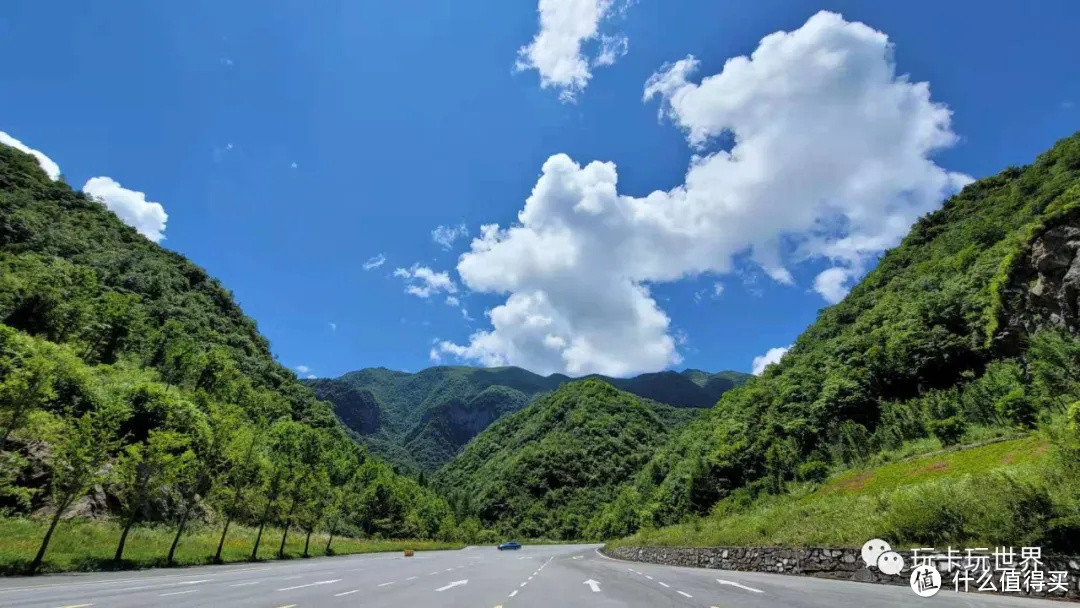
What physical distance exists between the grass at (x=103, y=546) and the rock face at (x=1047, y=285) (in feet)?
204

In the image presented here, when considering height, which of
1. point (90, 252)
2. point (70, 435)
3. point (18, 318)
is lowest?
point (70, 435)

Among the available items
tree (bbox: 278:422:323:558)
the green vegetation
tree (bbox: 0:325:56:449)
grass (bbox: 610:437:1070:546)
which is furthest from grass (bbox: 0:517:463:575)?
grass (bbox: 610:437:1070:546)

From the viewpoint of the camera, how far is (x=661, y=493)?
87.1 m

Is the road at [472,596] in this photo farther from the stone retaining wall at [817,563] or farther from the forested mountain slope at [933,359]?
the forested mountain slope at [933,359]

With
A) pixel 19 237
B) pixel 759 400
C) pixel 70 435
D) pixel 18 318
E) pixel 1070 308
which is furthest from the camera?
pixel 759 400

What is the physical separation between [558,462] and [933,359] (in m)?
114

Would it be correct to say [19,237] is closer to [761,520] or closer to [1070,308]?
[761,520]

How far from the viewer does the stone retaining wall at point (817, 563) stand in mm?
11305

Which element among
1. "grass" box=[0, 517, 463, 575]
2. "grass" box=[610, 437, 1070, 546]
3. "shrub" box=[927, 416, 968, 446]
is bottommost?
"grass" box=[0, 517, 463, 575]

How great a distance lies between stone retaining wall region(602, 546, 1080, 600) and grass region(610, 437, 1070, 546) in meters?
0.95

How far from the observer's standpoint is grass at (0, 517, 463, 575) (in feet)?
72.1

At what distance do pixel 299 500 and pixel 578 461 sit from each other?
119 metres

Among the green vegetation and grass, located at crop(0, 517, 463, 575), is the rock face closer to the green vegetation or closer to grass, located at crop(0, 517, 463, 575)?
the green vegetation

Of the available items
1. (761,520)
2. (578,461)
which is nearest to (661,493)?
(761,520)
